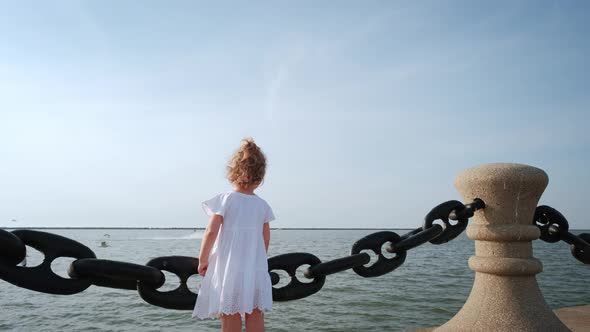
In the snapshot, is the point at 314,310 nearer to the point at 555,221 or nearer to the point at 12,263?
the point at 555,221

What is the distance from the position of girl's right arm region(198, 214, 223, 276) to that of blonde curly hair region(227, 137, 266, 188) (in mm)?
230

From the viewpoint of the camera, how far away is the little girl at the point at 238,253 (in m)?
2.20

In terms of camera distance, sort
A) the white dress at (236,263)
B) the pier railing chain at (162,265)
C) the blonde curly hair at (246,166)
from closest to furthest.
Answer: the pier railing chain at (162,265), the white dress at (236,263), the blonde curly hair at (246,166)

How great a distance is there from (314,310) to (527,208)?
31.3ft

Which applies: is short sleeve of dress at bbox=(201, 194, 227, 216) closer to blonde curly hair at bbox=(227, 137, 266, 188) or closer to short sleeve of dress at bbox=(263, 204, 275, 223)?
blonde curly hair at bbox=(227, 137, 266, 188)

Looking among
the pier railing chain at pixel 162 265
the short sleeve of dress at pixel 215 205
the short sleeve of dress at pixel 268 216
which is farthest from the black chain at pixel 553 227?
the short sleeve of dress at pixel 215 205

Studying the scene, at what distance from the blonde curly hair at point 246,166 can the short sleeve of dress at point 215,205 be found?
135 millimetres

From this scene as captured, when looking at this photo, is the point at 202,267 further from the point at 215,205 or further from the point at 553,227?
the point at 553,227

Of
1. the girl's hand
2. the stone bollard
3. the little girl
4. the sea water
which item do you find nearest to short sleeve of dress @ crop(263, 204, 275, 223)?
the little girl

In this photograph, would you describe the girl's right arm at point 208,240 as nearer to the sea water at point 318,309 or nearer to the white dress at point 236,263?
the white dress at point 236,263

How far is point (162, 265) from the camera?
213 cm

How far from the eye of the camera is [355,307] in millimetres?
11836

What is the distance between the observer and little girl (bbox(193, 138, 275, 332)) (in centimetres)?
220

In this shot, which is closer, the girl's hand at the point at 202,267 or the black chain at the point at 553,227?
the girl's hand at the point at 202,267
